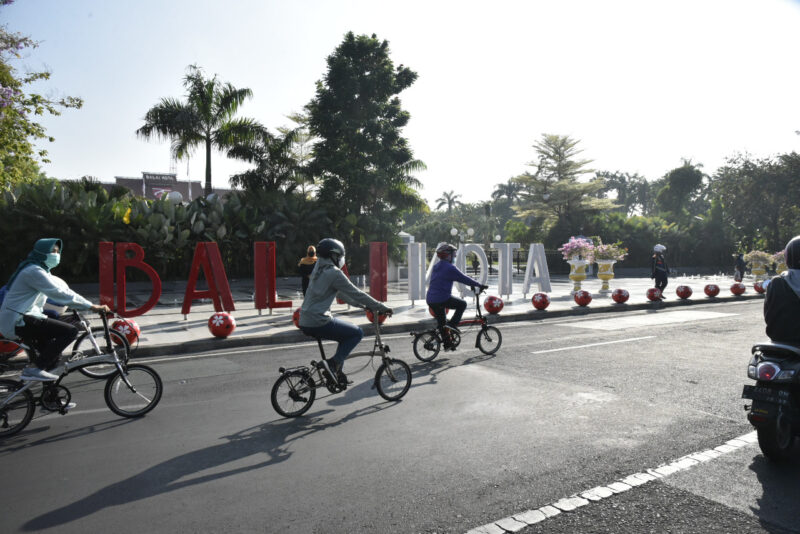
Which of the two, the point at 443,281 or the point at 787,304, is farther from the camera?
the point at 443,281

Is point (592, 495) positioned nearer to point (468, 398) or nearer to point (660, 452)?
point (660, 452)

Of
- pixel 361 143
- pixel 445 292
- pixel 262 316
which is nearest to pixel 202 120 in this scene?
pixel 361 143

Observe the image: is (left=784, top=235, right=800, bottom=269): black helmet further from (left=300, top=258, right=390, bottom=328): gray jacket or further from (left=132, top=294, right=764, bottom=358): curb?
(left=132, top=294, right=764, bottom=358): curb

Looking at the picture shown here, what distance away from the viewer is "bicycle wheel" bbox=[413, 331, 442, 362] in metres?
8.42

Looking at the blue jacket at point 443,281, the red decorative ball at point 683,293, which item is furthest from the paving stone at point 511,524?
the red decorative ball at point 683,293

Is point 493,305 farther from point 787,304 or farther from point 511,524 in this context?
point 511,524

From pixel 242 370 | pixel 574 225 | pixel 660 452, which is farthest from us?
pixel 574 225

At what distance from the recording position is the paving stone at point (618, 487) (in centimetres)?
379

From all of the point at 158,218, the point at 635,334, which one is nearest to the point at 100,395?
the point at 635,334

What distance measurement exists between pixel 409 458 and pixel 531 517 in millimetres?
1256

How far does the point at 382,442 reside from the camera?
4.85 metres

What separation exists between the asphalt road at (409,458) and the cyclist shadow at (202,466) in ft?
0.05

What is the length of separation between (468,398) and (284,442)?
7.48ft

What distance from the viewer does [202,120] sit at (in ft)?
89.1
